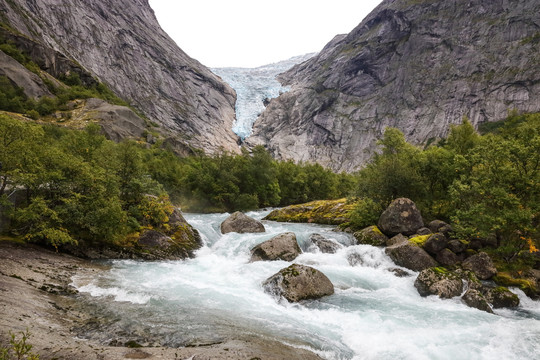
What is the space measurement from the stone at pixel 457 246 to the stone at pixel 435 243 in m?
0.35

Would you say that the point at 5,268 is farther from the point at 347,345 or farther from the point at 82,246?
the point at 347,345

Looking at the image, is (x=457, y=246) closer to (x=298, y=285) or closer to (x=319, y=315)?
(x=298, y=285)

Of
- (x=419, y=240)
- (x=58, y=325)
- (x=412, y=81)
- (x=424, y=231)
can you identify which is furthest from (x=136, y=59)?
(x=58, y=325)

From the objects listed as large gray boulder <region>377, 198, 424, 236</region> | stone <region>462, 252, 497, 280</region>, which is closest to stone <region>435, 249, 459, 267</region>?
stone <region>462, 252, 497, 280</region>

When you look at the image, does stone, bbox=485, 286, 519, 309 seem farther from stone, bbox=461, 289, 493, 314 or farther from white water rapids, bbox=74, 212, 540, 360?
stone, bbox=461, 289, 493, 314

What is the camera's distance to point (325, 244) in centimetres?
2306

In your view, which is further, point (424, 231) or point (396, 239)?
point (424, 231)

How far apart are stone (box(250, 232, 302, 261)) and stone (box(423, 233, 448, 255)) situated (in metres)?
8.98

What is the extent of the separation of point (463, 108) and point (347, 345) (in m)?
146

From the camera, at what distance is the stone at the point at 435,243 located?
774 inches

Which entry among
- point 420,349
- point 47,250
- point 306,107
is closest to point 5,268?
point 47,250

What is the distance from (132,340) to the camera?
338 inches

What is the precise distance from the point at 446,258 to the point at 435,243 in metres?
1.12

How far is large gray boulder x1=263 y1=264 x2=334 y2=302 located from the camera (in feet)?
45.9
